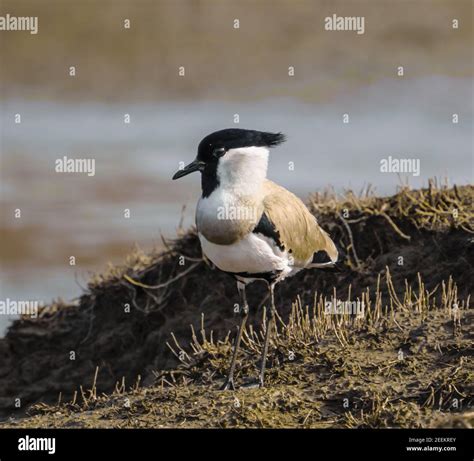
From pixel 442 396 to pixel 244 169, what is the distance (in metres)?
2.65

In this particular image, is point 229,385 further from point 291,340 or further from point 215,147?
point 215,147

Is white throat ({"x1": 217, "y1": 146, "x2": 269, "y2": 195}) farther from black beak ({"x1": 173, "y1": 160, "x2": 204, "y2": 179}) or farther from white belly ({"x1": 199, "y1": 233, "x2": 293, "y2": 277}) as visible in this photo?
white belly ({"x1": 199, "y1": 233, "x2": 293, "y2": 277})

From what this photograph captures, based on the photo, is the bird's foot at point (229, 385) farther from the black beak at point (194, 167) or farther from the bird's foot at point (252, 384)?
the black beak at point (194, 167)

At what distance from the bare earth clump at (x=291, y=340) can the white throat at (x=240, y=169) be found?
1.84m

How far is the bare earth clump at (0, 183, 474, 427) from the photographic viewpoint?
9.79 meters

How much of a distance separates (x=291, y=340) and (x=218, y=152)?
224cm

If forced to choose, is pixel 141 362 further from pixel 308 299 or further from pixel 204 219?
pixel 204 219

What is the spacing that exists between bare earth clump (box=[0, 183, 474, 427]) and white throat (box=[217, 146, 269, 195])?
1841 millimetres

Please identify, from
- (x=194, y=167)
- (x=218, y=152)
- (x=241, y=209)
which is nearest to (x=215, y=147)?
(x=218, y=152)

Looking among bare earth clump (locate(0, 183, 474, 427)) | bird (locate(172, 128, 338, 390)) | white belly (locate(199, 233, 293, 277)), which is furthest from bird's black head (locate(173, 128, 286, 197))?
bare earth clump (locate(0, 183, 474, 427))

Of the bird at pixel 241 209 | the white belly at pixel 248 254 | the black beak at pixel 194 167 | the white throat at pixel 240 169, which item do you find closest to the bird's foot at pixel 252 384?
the bird at pixel 241 209

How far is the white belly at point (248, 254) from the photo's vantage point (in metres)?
9.98
